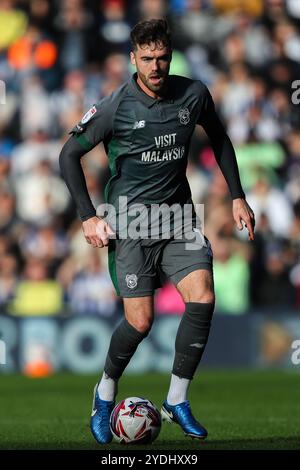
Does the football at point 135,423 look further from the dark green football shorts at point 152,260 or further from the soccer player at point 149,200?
the dark green football shorts at point 152,260

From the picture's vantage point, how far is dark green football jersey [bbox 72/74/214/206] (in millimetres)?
7363

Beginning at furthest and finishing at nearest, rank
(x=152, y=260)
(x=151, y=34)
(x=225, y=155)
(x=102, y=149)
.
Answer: (x=102, y=149) < (x=225, y=155) < (x=152, y=260) < (x=151, y=34)

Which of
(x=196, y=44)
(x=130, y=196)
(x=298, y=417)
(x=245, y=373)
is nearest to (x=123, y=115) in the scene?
(x=130, y=196)

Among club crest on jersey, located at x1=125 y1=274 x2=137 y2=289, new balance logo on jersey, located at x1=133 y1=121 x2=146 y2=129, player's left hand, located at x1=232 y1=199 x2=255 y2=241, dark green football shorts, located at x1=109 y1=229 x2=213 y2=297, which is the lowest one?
club crest on jersey, located at x1=125 y1=274 x2=137 y2=289

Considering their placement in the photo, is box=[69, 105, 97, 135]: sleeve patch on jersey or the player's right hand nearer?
the player's right hand

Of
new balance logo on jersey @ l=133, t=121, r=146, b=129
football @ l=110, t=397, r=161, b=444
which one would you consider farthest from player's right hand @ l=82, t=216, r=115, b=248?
football @ l=110, t=397, r=161, b=444

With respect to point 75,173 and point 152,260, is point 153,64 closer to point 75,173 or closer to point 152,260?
point 75,173

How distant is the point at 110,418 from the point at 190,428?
553mm

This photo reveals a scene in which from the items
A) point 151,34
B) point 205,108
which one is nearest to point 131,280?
point 205,108

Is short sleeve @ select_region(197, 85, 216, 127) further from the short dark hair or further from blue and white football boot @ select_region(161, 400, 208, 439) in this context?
blue and white football boot @ select_region(161, 400, 208, 439)

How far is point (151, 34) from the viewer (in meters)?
7.11

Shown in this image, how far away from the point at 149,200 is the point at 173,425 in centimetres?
212

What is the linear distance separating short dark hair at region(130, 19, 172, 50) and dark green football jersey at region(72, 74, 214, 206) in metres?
0.34

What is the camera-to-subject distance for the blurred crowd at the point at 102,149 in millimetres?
14523
